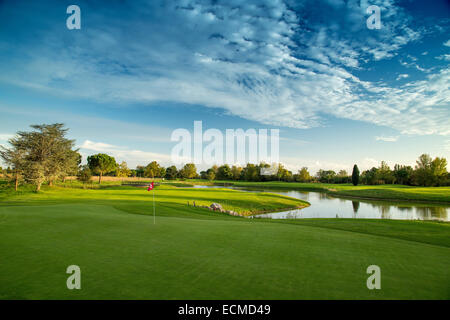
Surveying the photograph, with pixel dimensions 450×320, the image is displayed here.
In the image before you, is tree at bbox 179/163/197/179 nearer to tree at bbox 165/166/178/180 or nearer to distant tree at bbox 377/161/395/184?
tree at bbox 165/166/178/180

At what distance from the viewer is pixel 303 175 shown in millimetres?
106625

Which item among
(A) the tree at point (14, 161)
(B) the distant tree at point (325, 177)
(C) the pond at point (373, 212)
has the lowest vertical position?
(C) the pond at point (373, 212)

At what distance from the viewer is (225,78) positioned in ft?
83.5

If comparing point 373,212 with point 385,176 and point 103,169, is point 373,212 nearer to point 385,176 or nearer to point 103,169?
point 103,169

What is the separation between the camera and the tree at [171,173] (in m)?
120

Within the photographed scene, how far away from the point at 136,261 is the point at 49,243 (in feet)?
9.67

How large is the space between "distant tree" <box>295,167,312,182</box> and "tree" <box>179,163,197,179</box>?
51113mm

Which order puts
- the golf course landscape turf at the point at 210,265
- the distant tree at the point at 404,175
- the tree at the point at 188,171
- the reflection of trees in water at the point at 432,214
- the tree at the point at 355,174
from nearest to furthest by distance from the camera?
the golf course landscape turf at the point at 210,265 < the reflection of trees in water at the point at 432,214 < the distant tree at the point at 404,175 < the tree at the point at 355,174 < the tree at the point at 188,171

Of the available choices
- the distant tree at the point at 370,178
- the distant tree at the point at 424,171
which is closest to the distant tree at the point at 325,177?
the distant tree at the point at 370,178

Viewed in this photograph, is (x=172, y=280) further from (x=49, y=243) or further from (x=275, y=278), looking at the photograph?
(x=49, y=243)

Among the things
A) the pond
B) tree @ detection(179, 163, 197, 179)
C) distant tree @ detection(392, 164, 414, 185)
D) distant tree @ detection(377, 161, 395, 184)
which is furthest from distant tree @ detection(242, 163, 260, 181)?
the pond

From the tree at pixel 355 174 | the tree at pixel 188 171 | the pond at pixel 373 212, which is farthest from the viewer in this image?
the tree at pixel 188 171

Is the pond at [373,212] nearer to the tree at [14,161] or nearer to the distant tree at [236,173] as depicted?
the tree at [14,161]
